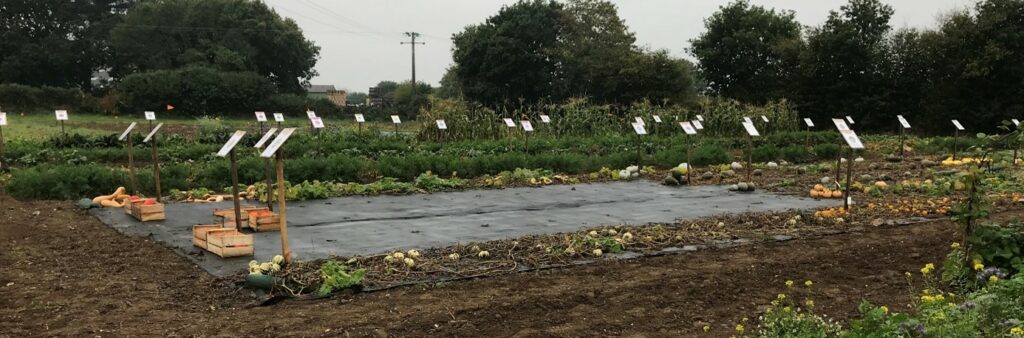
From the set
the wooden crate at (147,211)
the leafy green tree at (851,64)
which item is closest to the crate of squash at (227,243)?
the wooden crate at (147,211)

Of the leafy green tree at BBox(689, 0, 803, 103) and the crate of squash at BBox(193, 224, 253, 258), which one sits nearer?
the crate of squash at BBox(193, 224, 253, 258)

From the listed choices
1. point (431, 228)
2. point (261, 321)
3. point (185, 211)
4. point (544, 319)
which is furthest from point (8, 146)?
point (544, 319)

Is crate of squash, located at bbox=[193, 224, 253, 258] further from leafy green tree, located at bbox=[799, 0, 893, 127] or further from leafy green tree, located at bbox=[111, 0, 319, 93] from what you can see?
leafy green tree, located at bbox=[111, 0, 319, 93]

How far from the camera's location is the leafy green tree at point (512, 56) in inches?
1510

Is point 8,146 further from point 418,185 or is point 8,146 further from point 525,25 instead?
point 525,25

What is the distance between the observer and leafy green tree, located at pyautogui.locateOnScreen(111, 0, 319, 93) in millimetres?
47531

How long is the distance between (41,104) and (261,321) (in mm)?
37101

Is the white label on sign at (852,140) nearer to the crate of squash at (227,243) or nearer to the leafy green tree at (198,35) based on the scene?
the crate of squash at (227,243)

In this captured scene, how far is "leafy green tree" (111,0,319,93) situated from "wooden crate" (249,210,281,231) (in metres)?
41.2

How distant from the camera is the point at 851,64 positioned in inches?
1152

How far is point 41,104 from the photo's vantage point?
3491cm

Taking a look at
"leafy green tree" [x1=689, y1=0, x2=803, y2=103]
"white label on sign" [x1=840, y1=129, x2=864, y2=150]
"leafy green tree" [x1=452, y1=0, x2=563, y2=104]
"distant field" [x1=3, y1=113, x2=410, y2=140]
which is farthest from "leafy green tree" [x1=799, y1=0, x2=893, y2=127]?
"white label on sign" [x1=840, y1=129, x2=864, y2=150]

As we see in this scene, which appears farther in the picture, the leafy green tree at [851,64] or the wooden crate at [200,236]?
the leafy green tree at [851,64]

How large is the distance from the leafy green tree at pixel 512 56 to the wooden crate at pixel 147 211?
30.7 metres
